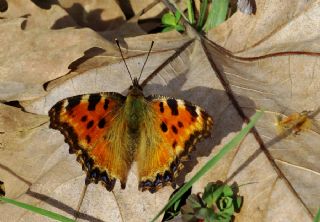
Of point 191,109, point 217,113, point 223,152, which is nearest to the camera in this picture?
point 223,152

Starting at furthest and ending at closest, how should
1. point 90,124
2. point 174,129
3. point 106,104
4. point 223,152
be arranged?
1. point 106,104
2. point 90,124
3. point 174,129
4. point 223,152

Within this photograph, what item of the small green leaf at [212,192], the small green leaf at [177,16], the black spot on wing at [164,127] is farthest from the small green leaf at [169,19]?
the small green leaf at [212,192]

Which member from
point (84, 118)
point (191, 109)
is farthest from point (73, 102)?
point (191, 109)

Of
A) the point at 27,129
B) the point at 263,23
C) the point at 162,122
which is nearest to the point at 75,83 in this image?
the point at 27,129

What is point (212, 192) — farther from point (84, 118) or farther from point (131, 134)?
point (84, 118)

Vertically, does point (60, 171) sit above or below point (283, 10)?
below

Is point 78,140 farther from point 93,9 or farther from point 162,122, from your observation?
point 93,9

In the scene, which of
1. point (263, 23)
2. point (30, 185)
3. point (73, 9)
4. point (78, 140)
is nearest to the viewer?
point (78, 140)
